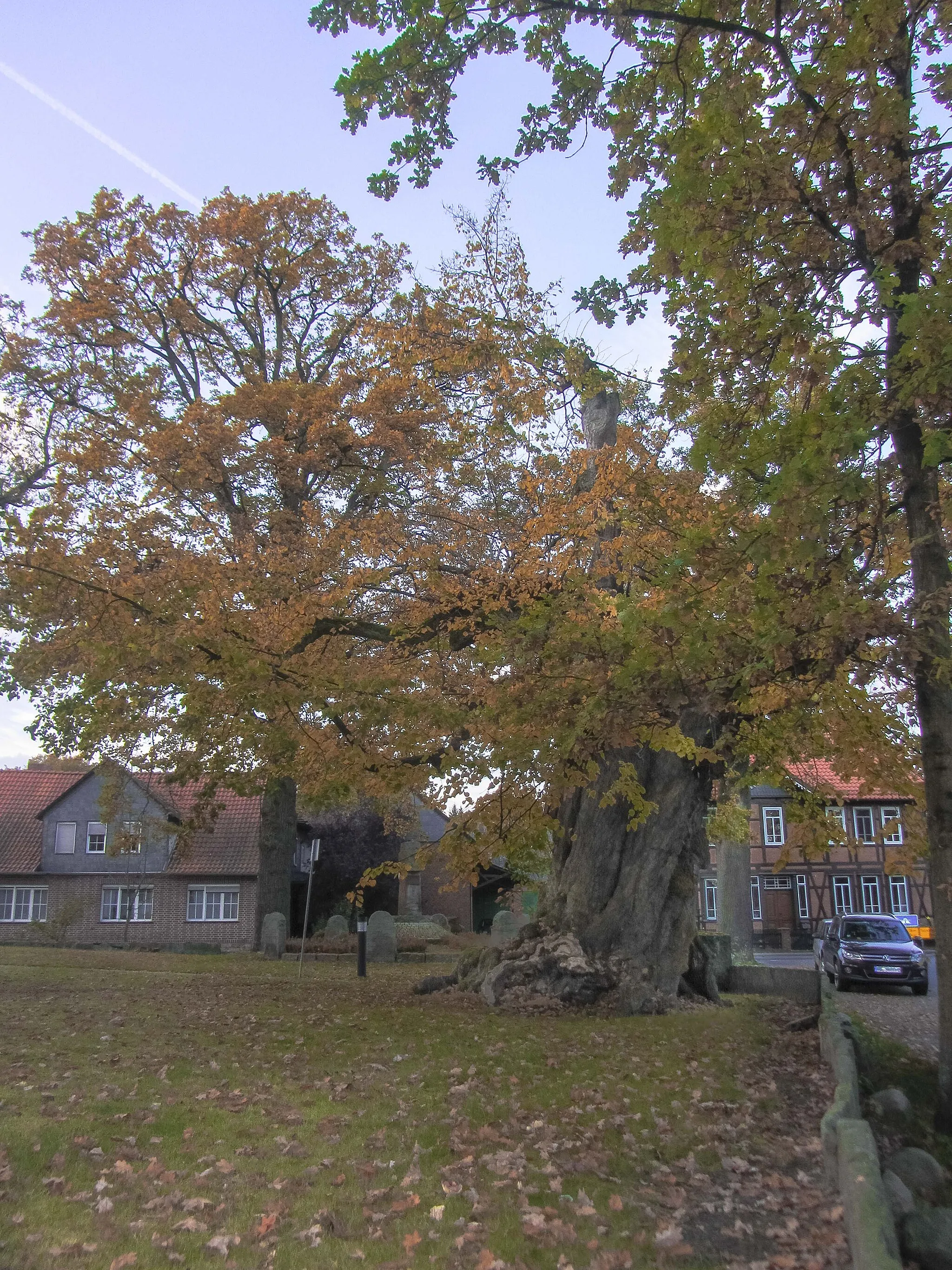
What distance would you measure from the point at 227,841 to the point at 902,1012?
25.6 m

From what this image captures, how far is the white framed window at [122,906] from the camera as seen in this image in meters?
35.8

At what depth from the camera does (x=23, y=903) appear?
36.2 meters

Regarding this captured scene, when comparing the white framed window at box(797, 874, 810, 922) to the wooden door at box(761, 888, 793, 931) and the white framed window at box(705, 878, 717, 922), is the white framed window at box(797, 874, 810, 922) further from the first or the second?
the white framed window at box(705, 878, 717, 922)

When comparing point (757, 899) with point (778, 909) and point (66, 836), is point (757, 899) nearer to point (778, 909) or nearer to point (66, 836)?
point (778, 909)

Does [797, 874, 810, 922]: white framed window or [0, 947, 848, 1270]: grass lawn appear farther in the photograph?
[797, 874, 810, 922]: white framed window

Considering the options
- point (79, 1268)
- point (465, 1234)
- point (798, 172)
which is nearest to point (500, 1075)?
point (465, 1234)

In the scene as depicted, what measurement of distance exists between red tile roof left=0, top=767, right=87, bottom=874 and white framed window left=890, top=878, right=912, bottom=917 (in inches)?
1254

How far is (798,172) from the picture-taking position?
786 cm

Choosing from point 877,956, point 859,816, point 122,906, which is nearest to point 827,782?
point 877,956

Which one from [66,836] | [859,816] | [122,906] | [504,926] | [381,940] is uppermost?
[859,816]

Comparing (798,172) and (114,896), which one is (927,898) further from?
(798,172)

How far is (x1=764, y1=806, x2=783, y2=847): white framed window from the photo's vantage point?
4044 cm

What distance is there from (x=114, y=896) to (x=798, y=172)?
115 feet

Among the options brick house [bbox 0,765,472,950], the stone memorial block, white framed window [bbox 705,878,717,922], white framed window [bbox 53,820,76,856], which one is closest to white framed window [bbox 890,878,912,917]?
white framed window [bbox 705,878,717,922]
